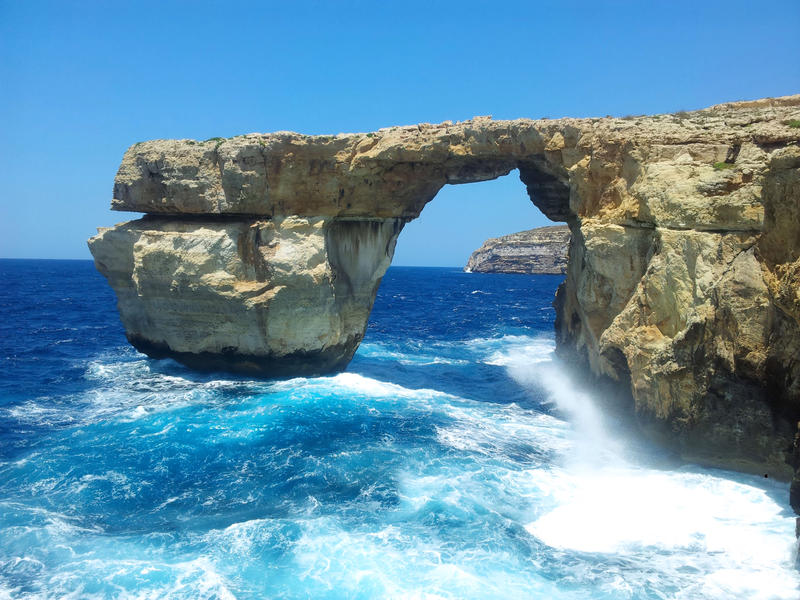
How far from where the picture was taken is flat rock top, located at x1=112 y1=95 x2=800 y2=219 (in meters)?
21.7

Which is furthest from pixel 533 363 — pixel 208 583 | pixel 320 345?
pixel 208 583

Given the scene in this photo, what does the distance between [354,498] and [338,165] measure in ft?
46.4

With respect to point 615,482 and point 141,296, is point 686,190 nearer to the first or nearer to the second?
point 615,482

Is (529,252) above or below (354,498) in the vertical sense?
above

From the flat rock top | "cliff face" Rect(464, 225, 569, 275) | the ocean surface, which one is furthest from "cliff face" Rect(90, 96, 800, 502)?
"cliff face" Rect(464, 225, 569, 275)

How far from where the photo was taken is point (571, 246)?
28031 mm

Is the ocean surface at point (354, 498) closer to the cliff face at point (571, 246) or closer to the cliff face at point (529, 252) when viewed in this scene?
the cliff face at point (571, 246)

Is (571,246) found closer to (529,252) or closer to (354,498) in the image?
(354,498)

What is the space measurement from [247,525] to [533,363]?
20.3m

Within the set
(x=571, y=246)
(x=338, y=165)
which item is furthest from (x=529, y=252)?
(x=338, y=165)

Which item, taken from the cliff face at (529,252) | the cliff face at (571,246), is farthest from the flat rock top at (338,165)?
the cliff face at (529,252)

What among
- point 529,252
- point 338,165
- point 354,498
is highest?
point 338,165

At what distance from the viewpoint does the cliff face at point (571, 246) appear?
590 inches

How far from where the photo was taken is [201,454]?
17.4m
